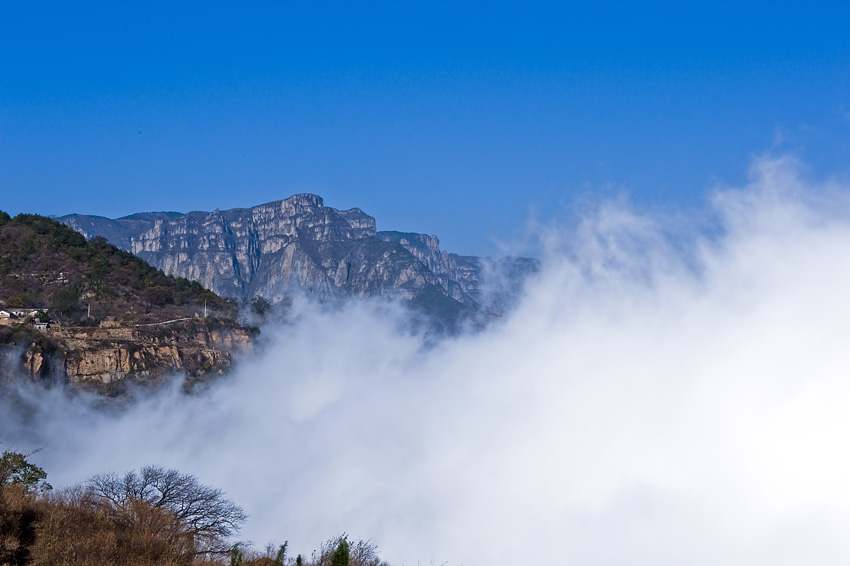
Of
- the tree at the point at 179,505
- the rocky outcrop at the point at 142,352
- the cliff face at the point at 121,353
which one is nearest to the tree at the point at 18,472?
the tree at the point at 179,505

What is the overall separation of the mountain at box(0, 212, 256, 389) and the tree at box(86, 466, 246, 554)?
2927 inches

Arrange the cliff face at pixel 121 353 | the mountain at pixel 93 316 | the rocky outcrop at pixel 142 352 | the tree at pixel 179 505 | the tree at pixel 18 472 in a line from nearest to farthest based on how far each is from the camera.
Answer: the tree at pixel 18 472, the tree at pixel 179 505, the cliff face at pixel 121 353, the mountain at pixel 93 316, the rocky outcrop at pixel 142 352

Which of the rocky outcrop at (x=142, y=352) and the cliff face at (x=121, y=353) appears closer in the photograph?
the cliff face at (x=121, y=353)

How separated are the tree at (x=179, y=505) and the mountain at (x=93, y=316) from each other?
244 ft

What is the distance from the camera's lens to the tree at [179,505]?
4212 centimetres

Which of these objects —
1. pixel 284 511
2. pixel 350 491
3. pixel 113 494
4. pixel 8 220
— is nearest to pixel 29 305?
pixel 8 220

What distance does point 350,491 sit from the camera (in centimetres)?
15125

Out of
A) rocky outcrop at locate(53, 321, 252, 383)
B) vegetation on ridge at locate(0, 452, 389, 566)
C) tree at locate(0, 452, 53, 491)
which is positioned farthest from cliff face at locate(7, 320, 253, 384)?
tree at locate(0, 452, 53, 491)

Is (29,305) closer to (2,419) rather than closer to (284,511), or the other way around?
(2,419)

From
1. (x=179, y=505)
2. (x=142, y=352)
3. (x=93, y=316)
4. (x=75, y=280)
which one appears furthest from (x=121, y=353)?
(x=179, y=505)

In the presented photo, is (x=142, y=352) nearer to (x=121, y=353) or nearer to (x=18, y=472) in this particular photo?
(x=121, y=353)

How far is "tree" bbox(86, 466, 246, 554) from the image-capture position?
42125 mm

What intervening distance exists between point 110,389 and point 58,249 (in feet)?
132

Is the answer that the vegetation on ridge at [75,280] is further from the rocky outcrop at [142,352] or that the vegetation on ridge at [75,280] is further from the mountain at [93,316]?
the rocky outcrop at [142,352]
